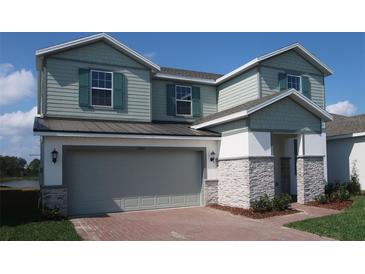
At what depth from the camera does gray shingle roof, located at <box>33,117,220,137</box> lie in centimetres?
1244

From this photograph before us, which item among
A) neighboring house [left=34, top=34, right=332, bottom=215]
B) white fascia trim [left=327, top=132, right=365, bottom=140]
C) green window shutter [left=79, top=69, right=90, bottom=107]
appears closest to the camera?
neighboring house [left=34, top=34, right=332, bottom=215]

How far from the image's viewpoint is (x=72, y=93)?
14719 millimetres

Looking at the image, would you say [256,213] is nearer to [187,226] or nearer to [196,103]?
[187,226]

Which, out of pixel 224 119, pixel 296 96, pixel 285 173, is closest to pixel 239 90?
pixel 224 119

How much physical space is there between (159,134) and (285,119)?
16.6 feet

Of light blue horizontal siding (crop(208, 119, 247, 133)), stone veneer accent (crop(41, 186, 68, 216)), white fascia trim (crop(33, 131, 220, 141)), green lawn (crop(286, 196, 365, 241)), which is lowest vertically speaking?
green lawn (crop(286, 196, 365, 241))

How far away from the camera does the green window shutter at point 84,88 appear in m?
14.8

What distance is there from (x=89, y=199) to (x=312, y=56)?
1270 centimetres

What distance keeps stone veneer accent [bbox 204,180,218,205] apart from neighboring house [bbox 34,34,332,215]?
4 cm

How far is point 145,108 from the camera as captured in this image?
1602 centimetres

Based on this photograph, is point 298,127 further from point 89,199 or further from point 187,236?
point 89,199

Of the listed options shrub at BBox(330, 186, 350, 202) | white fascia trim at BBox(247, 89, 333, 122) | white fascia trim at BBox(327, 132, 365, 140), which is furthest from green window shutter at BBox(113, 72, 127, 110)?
white fascia trim at BBox(327, 132, 365, 140)

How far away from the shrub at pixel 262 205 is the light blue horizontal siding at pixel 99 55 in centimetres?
807

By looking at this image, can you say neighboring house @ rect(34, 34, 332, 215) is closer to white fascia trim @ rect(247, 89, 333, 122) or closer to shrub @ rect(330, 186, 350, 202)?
white fascia trim @ rect(247, 89, 333, 122)
